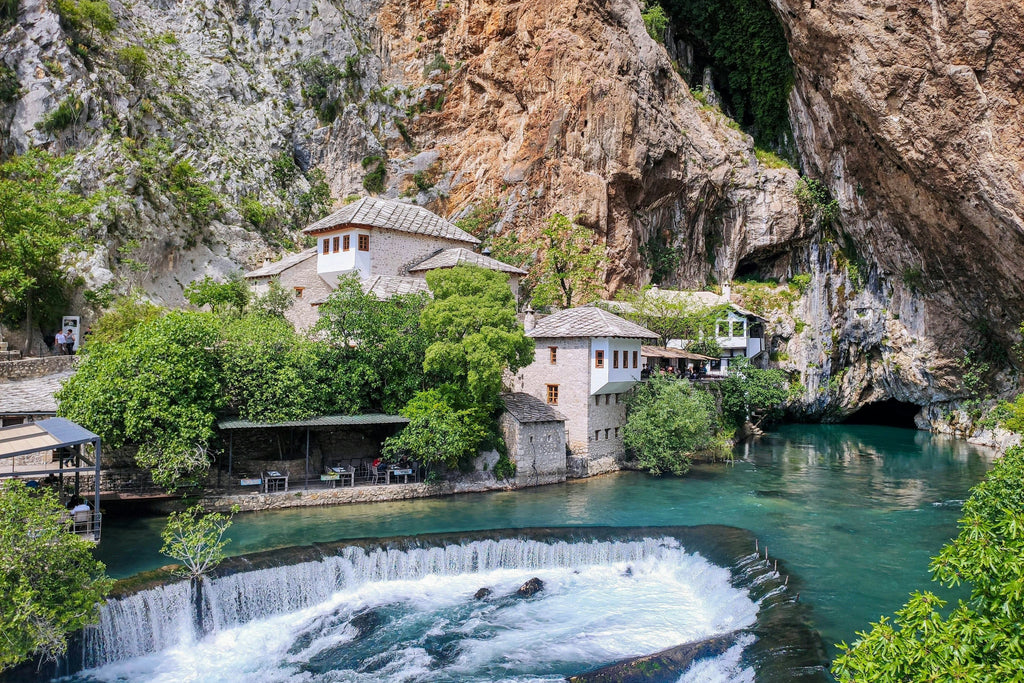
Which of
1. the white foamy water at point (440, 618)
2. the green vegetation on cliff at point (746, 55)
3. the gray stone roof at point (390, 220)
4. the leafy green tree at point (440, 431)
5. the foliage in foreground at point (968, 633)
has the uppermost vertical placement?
the green vegetation on cliff at point (746, 55)

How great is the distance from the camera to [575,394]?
31.3 meters

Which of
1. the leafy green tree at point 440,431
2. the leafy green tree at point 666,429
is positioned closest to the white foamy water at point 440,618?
the leafy green tree at point 440,431

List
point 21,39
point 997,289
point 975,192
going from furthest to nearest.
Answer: point 21,39 < point 997,289 < point 975,192

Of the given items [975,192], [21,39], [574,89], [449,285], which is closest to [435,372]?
[449,285]

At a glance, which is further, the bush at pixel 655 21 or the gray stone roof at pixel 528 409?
the bush at pixel 655 21

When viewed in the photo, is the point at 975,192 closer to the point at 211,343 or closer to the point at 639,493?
the point at 639,493

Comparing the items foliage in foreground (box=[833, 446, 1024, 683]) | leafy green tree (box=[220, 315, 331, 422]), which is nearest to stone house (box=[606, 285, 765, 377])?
leafy green tree (box=[220, 315, 331, 422])

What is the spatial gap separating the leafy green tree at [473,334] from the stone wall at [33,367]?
1645 centimetres

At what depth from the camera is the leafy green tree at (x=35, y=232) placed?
2994 centimetres

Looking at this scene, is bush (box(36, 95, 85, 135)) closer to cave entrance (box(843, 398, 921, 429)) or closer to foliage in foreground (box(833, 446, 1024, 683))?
foliage in foreground (box(833, 446, 1024, 683))

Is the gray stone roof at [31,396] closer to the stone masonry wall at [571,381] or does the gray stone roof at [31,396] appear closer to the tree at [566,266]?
the stone masonry wall at [571,381]

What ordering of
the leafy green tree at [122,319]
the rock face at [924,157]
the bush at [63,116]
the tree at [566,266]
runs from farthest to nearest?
1. the tree at [566,266]
2. the bush at [63,116]
3. the leafy green tree at [122,319]
4. the rock face at [924,157]

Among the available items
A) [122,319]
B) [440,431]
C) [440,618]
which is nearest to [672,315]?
[440,431]

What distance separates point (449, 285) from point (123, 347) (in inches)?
508
